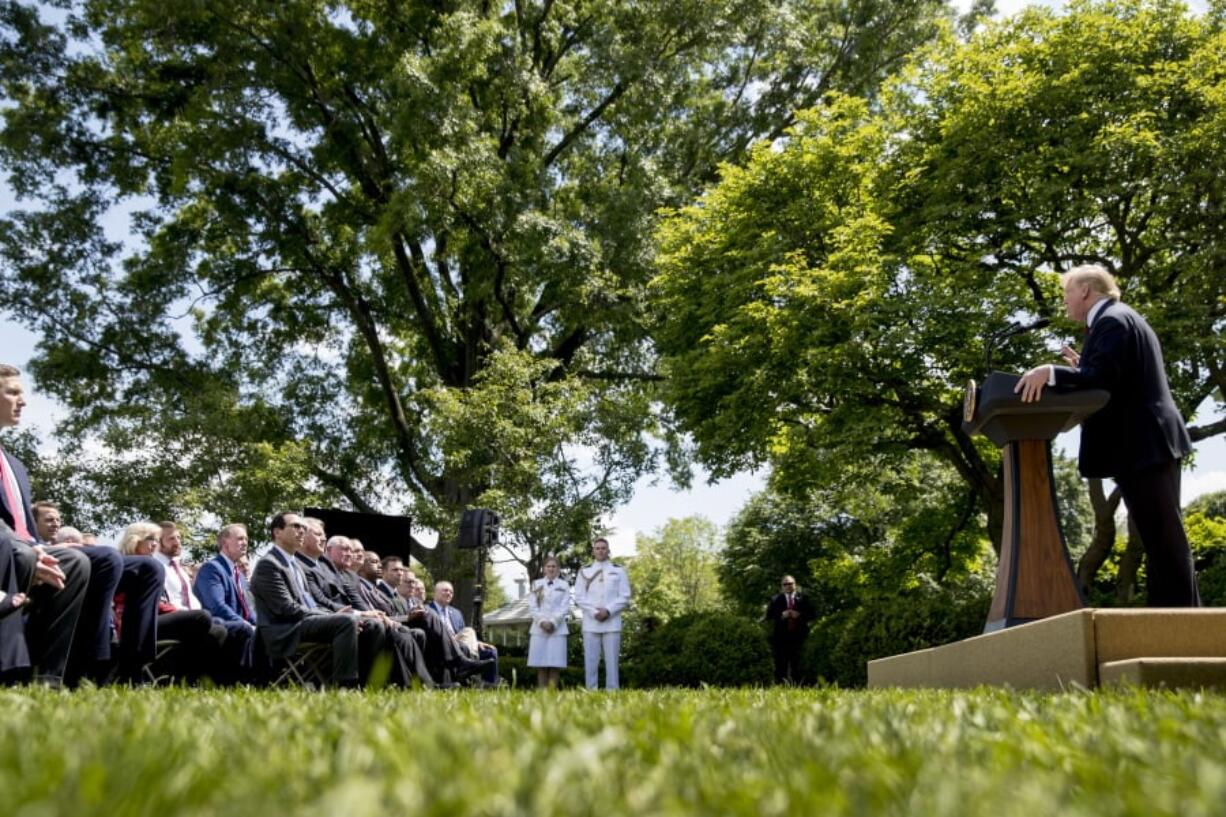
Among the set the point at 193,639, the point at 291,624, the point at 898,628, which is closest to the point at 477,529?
the point at 898,628

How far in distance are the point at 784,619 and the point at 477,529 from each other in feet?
18.8

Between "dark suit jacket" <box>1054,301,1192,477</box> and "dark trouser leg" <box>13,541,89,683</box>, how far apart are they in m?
5.39

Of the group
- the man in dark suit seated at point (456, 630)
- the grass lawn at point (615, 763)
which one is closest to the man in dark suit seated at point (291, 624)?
the man in dark suit seated at point (456, 630)

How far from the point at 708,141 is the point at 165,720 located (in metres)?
25.8

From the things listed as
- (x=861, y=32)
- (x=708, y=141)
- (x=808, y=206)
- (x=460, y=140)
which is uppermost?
(x=861, y=32)

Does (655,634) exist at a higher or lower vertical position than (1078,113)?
lower

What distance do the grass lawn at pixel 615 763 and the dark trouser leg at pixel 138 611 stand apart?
13.8 feet

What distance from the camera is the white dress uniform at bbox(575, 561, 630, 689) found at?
16234mm

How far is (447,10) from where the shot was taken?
82.3 ft

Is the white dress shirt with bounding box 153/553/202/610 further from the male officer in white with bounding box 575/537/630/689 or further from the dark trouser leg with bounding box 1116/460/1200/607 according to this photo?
the dark trouser leg with bounding box 1116/460/1200/607

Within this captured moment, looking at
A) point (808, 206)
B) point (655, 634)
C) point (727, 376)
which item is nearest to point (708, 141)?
point (808, 206)

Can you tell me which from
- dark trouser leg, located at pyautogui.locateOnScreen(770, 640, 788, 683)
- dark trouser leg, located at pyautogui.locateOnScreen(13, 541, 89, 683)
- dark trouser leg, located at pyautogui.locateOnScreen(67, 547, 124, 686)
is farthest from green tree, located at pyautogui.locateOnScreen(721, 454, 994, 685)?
dark trouser leg, located at pyautogui.locateOnScreen(13, 541, 89, 683)

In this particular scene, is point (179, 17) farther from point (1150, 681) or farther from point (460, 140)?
point (1150, 681)

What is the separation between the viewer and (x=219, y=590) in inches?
380
